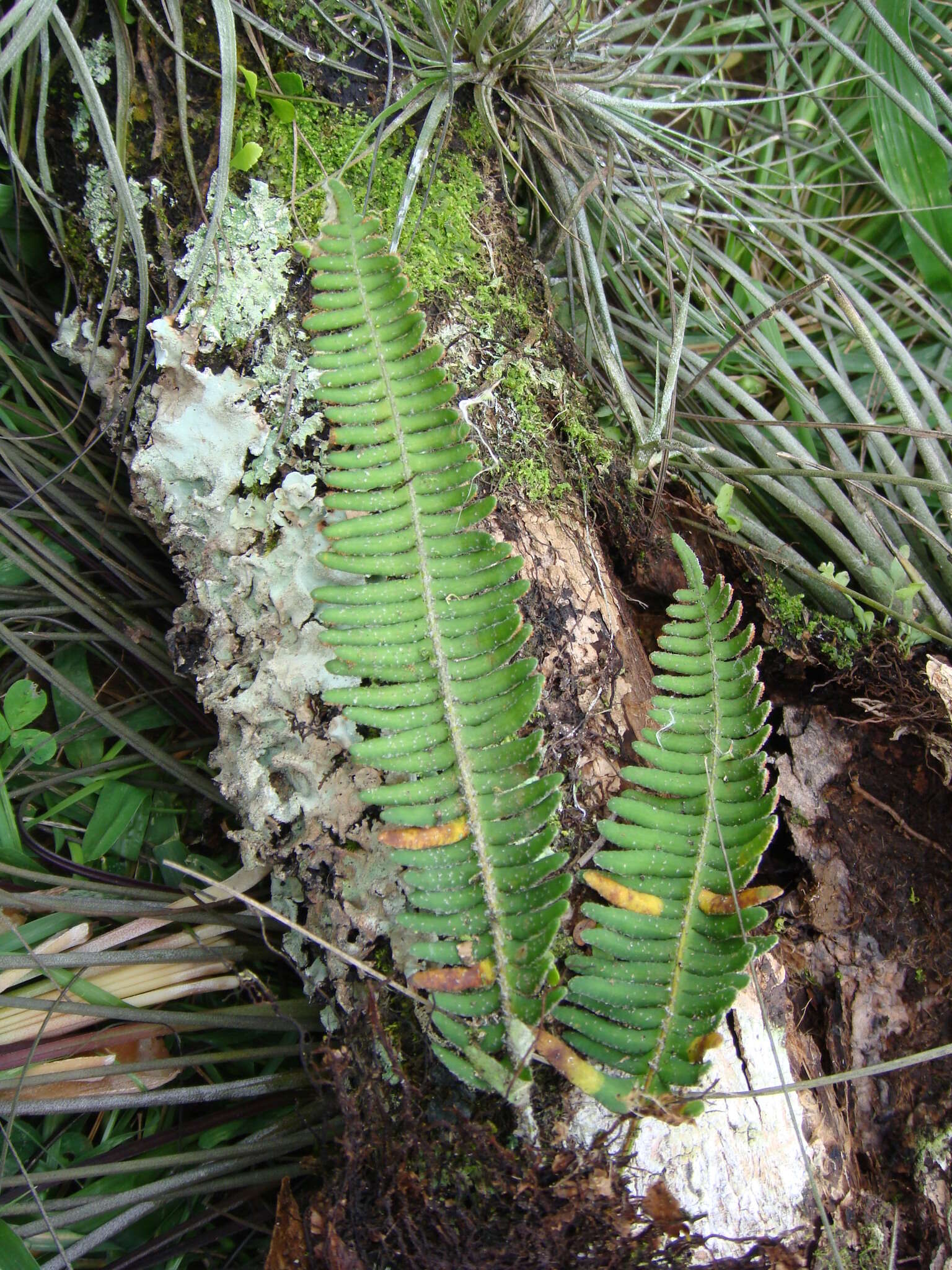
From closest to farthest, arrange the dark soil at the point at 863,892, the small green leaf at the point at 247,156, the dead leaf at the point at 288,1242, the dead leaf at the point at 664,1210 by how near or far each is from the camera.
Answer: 1. the dead leaf at the point at 664,1210
2. the dead leaf at the point at 288,1242
3. the dark soil at the point at 863,892
4. the small green leaf at the point at 247,156

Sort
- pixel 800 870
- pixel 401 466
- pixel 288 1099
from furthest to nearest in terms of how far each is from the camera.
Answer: pixel 288 1099, pixel 800 870, pixel 401 466

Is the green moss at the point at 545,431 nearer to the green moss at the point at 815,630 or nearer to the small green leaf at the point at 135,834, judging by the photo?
the green moss at the point at 815,630

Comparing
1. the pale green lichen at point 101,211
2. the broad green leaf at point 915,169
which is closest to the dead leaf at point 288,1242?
the pale green lichen at point 101,211

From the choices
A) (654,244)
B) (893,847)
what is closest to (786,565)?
(893,847)

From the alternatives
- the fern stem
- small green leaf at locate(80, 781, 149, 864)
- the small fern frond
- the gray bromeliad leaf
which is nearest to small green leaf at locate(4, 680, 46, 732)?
small green leaf at locate(80, 781, 149, 864)

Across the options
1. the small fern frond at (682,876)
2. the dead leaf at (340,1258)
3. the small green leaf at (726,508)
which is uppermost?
the small green leaf at (726,508)

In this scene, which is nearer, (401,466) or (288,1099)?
(401,466)

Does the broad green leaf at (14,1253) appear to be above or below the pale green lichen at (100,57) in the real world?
below

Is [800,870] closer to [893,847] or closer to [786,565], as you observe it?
[893,847]
